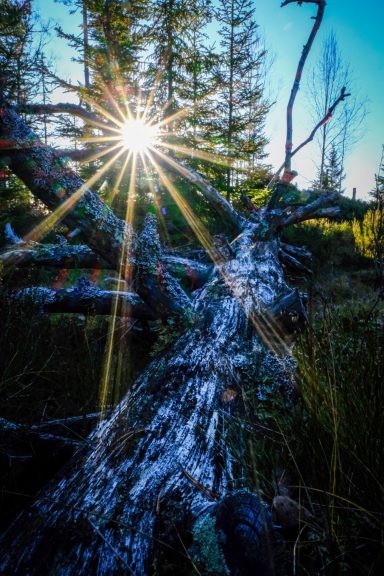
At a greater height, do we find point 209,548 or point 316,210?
point 316,210

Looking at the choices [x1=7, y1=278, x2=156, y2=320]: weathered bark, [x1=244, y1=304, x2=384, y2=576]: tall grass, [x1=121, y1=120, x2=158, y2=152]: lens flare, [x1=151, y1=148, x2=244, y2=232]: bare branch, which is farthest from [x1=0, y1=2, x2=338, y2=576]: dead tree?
[x1=121, y1=120, x2=158, y2=152]: lens flare

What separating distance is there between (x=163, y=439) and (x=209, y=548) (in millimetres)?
553

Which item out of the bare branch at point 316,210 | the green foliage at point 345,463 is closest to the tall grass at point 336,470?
the green foliage at point 345,463

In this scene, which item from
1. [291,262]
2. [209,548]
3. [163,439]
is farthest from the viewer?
[291,262]

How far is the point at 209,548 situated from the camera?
0.81m

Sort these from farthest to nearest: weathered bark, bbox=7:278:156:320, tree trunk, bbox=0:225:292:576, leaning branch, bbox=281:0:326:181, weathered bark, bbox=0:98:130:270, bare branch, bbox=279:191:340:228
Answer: leaning branch, bbox=281:0:326:181
bare branch, bbox=279:191:340:228
weathered bark, bbox=7:278:156:320
weathered bark, bbox=0:98:130:270
tree trunk, bbox=0:225:292:576

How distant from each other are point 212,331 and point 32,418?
1.48m

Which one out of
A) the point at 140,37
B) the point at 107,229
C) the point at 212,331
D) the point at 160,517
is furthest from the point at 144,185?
the point at 160,517

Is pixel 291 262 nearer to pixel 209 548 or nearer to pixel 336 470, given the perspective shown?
pixel 336 470

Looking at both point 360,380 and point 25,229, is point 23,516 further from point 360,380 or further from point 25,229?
point 25,229

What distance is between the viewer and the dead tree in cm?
87

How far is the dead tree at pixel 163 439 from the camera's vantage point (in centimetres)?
87

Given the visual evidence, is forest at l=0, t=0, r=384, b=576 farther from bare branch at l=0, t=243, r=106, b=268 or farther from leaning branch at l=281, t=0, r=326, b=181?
leaning branch at l=281, t=0, r=326, b=181

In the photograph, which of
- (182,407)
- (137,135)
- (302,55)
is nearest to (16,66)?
(137,135)
